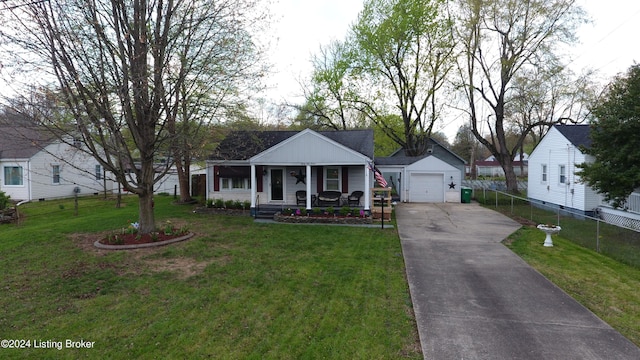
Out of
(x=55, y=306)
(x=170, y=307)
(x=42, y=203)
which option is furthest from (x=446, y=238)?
(x=42, y=203)

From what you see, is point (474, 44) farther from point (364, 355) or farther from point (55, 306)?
point (55, 306)

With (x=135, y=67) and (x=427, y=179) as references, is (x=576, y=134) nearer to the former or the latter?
(x=427, y=179)

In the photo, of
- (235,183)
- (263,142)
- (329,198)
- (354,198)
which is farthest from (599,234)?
(235,183)

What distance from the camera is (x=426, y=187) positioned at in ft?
69.2

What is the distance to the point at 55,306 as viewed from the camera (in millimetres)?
5188

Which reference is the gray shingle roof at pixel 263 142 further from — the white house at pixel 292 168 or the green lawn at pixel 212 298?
the green lawn at pixel 212 298

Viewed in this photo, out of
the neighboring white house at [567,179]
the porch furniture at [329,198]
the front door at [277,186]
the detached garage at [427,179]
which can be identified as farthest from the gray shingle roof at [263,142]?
the neighboring white house at [567,179]

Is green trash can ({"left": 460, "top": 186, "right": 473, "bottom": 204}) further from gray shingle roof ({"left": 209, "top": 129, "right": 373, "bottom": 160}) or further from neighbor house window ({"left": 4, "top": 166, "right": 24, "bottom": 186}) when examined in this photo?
neighbor house window ({"left": 4, "top": 166, "right": 24, "bottom": 186})

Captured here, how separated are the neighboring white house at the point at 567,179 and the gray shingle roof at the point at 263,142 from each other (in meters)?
8.85

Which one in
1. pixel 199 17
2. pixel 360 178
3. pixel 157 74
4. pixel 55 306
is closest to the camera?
pixel 55 306

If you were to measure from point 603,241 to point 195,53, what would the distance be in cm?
1403

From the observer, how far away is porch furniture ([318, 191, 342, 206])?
14.7 metres

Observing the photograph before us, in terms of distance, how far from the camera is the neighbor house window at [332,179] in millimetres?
16031

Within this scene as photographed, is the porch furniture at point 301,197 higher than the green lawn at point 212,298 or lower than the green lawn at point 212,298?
higher
